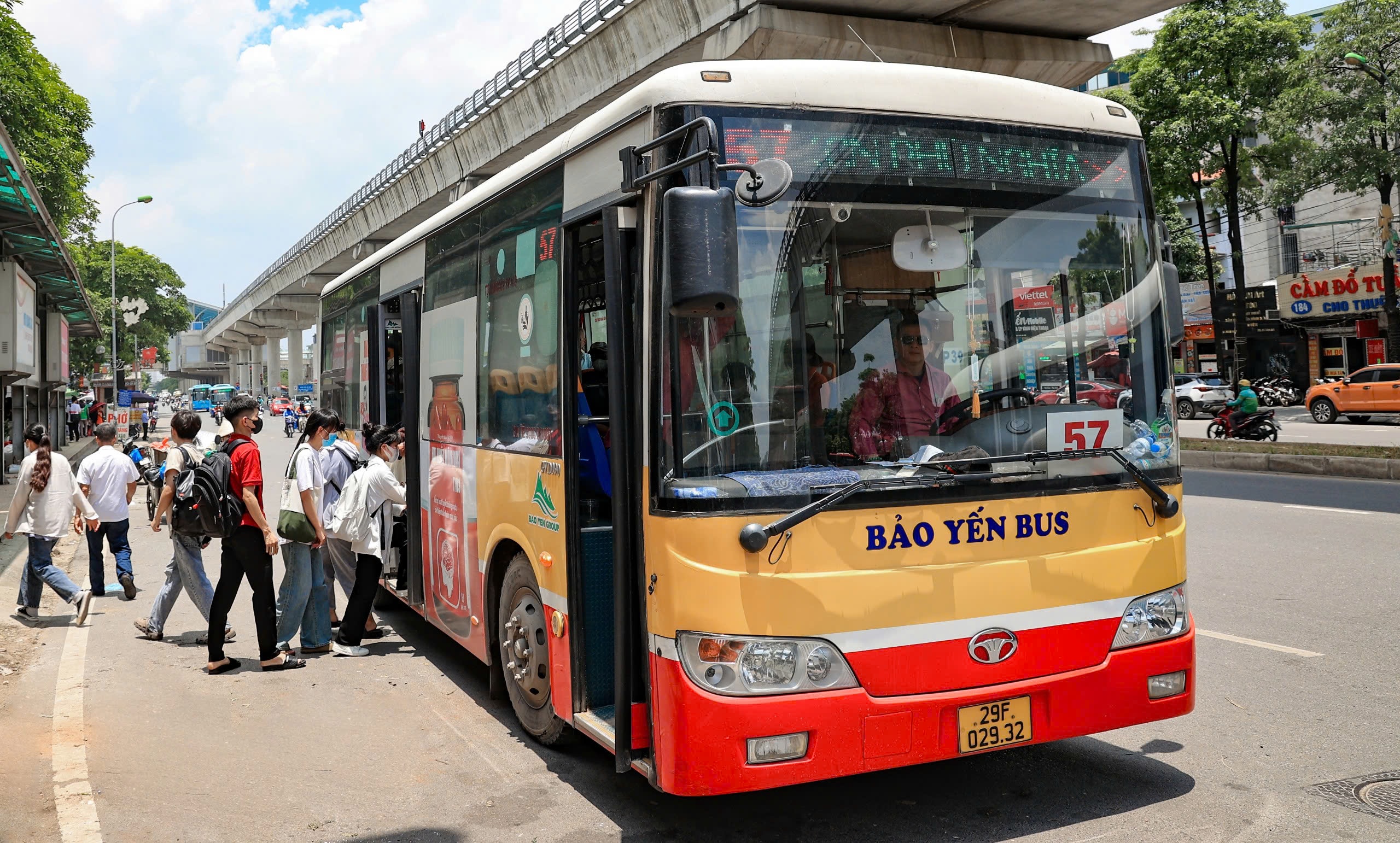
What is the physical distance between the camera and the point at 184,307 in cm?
7825

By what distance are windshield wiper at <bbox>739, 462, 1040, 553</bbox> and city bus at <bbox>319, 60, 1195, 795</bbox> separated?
1 centimetres

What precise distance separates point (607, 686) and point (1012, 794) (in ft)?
5.70

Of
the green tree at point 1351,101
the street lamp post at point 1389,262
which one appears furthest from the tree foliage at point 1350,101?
the street lamp post at point 1389,262

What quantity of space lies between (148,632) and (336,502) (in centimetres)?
202

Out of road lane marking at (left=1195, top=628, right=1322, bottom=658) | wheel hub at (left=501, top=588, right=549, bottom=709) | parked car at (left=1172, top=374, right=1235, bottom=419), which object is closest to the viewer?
wheel hub at (left=501, top=588, right=549, bottom=709)

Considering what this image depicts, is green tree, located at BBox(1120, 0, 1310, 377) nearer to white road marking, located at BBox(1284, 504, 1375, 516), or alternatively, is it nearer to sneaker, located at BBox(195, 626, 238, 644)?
white road marking, located at BBox(1284, 504, 1375, 516)

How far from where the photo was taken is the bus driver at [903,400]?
4.02 meters

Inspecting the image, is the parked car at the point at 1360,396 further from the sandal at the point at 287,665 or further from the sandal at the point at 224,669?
the sandal at the point at 224,669

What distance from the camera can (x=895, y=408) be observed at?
4043mm

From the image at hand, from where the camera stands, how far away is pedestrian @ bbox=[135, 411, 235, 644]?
8039 millimetres

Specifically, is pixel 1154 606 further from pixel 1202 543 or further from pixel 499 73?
pixel 499 73

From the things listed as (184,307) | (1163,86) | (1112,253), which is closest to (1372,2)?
(1163,86)

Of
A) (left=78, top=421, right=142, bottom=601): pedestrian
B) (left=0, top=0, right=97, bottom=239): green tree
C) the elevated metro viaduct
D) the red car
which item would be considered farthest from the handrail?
the red car

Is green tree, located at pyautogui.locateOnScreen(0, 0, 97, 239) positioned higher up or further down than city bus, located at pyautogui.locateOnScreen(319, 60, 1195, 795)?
higher up
